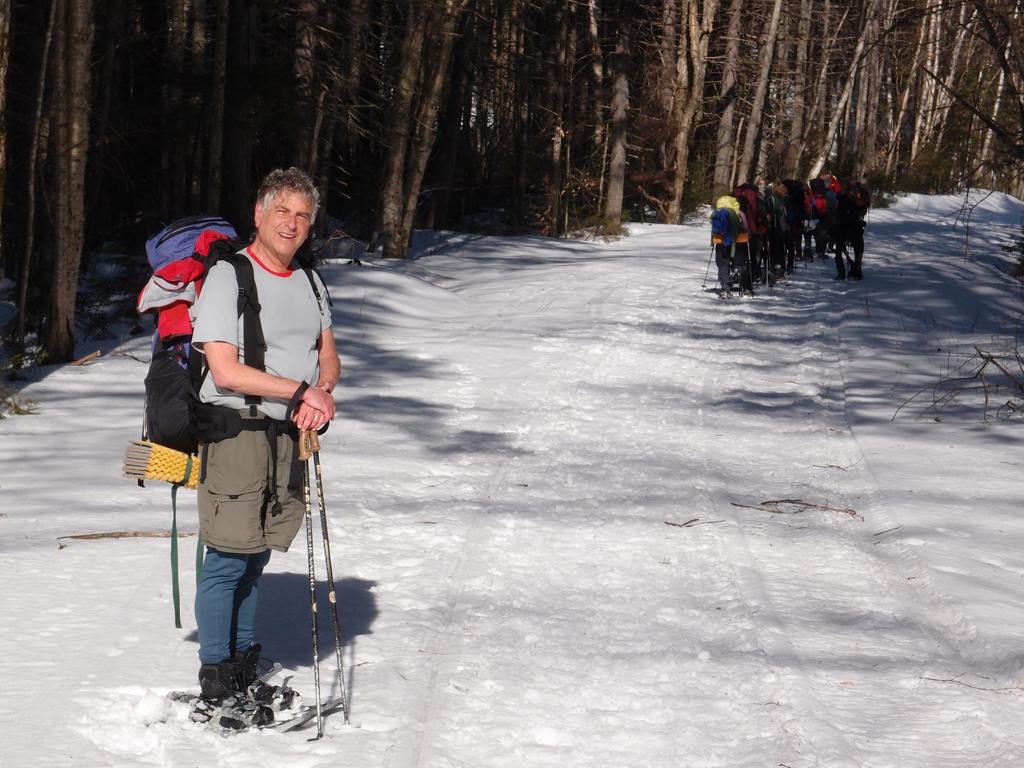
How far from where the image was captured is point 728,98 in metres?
36.5

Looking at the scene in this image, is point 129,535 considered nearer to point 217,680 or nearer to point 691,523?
point 217,680

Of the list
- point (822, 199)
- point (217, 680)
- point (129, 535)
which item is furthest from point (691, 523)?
point (822, 199)

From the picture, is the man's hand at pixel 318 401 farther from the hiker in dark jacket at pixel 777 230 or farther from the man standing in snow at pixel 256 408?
the hiker in dark jacket at pixel 777 230

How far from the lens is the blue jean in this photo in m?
4.30

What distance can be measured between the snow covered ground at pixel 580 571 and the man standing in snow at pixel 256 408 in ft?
1.80

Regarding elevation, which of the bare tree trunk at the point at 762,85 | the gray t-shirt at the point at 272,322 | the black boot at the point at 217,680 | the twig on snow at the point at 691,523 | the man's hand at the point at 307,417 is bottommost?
the twig on snow at the point at 691,523

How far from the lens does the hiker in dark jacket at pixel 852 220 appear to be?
65.7 feet

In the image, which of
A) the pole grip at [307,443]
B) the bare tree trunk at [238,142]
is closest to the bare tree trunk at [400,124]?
the bare tree trunk at [238,142]

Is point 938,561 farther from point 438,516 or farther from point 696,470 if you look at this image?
point 438,516

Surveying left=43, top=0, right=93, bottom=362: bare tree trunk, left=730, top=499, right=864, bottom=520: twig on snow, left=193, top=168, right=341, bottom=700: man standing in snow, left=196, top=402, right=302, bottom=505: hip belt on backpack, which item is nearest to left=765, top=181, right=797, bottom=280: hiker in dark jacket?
left=43, top=0, right=93, bottom=362: bare tree trunk

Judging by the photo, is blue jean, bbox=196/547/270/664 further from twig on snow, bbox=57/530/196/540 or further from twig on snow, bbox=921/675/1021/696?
twig on snow, bbox=921/675/1021/696

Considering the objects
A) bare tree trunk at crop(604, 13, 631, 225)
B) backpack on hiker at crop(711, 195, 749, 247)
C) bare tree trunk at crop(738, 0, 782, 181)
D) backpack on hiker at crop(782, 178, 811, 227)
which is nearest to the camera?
backpack on hiker at crop(711, 195, 749, 247)

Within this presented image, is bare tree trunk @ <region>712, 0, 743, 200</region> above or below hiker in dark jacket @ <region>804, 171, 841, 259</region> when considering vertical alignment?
above

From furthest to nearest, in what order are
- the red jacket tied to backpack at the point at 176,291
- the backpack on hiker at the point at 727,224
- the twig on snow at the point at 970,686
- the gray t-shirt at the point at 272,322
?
the backpack on hiker at the point at 727,224 < the twig on snow at the point at 970,686 < the red jacket tied to backpack at the point at 176,291 < the gray t-shirt at the point at 272,322
